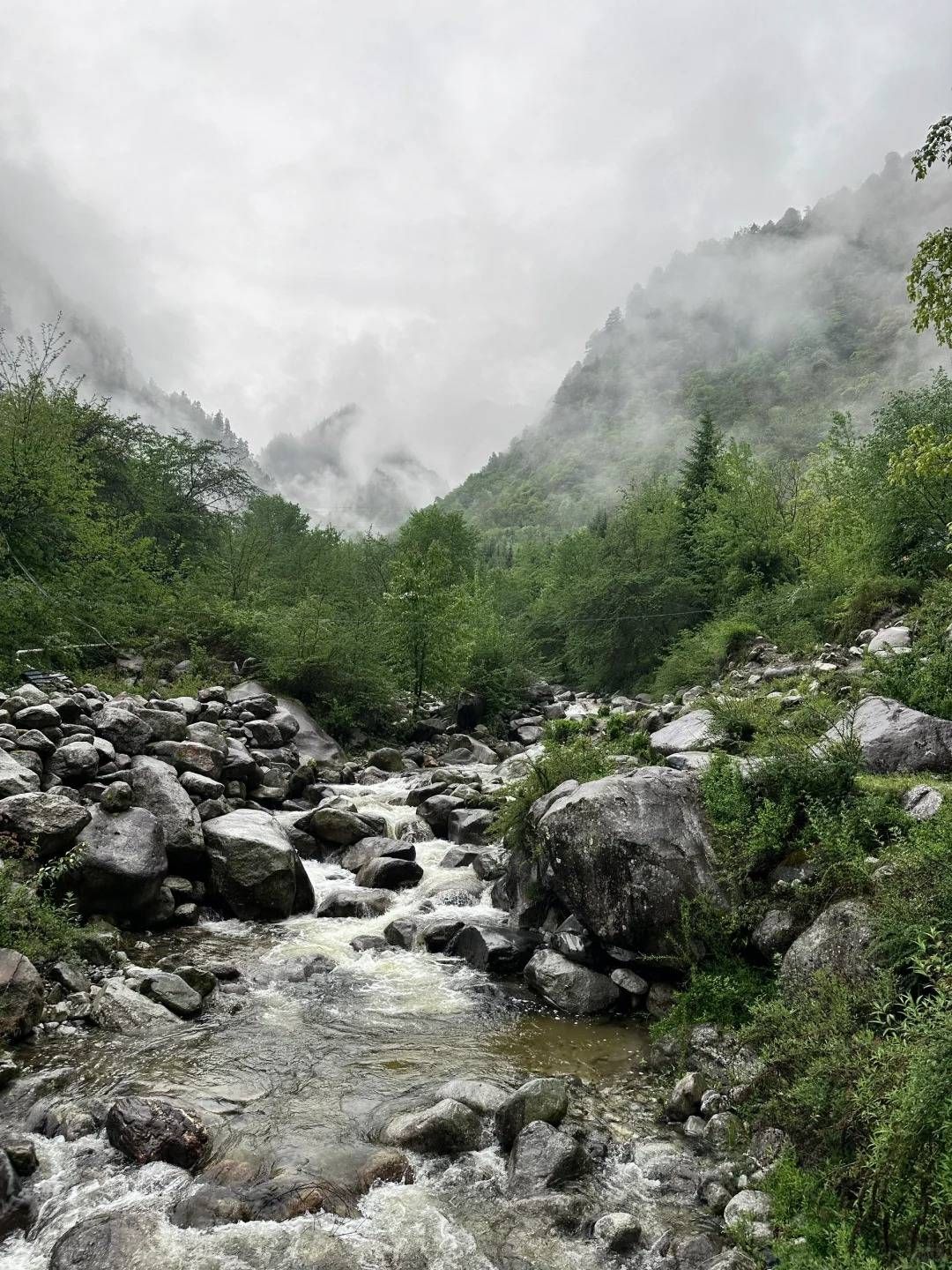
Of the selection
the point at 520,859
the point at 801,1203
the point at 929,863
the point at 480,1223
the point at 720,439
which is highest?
the point at 720,439

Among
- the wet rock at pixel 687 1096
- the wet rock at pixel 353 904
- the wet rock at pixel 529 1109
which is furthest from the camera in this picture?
the wet rock at pixel 353 904

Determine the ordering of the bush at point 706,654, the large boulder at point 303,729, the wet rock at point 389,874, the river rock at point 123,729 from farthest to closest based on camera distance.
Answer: the bush at point 706,654 < the large boulder at point 303,729 < the river rock at point 123,729 < the wet rock at point 389,874

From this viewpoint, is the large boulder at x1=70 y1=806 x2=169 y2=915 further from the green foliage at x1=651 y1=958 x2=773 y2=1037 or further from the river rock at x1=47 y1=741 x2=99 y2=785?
the green foliage at x1=651 y1=958 x2=773 y2=1037

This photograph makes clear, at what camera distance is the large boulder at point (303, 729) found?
20672 millimetres

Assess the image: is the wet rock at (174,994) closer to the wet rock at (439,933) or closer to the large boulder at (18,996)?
the large boulder at (18,996)

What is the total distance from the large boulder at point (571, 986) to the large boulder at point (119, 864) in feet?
18.2

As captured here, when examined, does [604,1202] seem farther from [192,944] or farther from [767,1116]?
[192,944]

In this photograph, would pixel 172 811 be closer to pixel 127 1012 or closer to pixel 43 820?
pixel 43 820

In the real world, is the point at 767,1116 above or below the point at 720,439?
Answer: below

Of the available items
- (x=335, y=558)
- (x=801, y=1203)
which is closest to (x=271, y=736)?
(x=801, y=1203)

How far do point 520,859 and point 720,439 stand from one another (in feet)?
120

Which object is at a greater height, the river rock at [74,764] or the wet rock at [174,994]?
the river rock at [74,764]

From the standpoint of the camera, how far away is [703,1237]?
4.77 meters

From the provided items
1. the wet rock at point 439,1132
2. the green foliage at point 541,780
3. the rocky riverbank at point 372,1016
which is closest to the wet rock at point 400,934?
the rocky riverbank at point 372,1016
